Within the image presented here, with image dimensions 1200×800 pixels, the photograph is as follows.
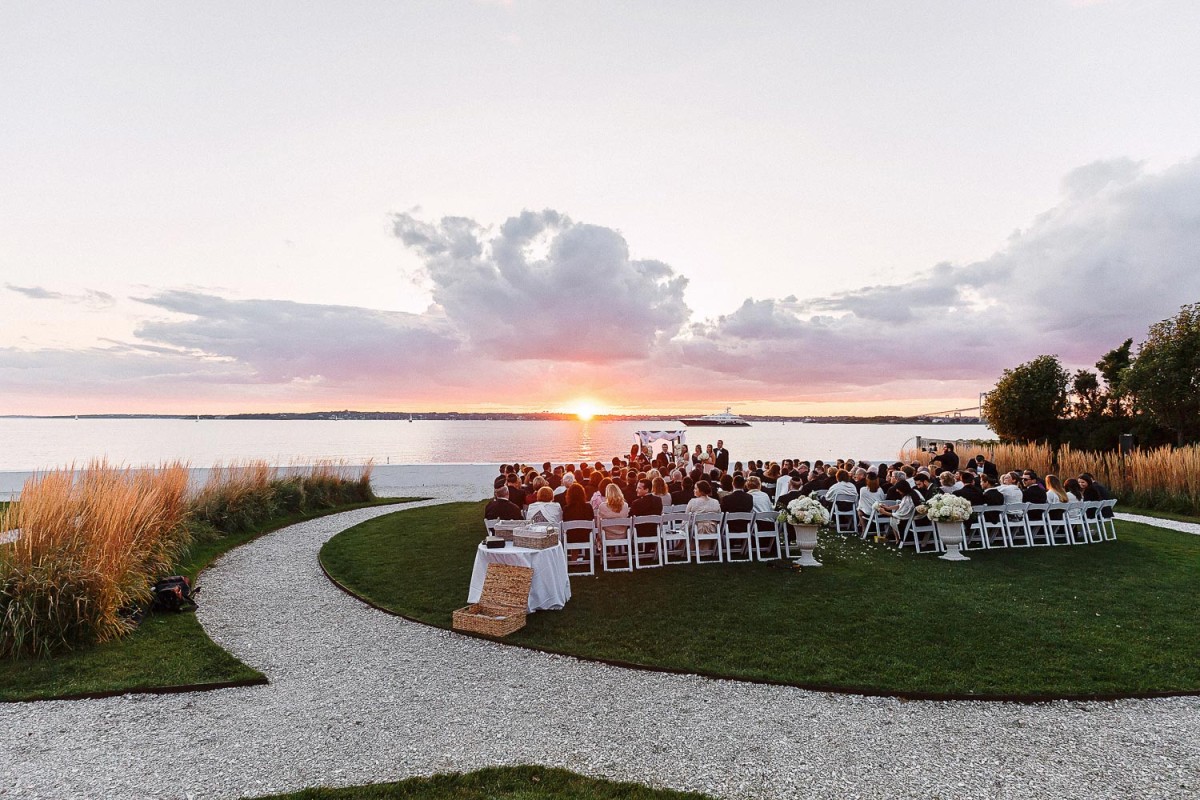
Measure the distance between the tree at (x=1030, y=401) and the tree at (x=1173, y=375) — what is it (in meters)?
3.93

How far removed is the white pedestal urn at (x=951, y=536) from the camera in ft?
31.3

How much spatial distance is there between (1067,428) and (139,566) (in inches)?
1341

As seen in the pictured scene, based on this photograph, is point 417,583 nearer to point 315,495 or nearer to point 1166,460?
point 315,495

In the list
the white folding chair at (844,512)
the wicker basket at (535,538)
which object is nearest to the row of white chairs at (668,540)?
the wicker basket at (535,538)

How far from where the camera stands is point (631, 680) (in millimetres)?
5238

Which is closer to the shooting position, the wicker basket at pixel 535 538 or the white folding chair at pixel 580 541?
the wicker basket at pixel 535 538

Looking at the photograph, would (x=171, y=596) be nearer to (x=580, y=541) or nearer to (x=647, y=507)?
(x=580, y=541)

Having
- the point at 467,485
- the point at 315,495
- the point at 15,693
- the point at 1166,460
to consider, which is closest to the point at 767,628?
the point at 15,693

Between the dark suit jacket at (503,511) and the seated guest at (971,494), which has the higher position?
the dark suit jacket at (503,511)

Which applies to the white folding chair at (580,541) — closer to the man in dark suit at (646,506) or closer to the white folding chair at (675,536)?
the man in dark suit at (646,506)

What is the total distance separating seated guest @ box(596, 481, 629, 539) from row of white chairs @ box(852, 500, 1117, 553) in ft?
16.7

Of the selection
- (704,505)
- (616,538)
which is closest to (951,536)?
(704,505)

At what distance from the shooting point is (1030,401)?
1010 inches

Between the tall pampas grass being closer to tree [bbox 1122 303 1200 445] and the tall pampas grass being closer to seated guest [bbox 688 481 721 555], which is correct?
seated guest [bbox 688 481 721 555]
